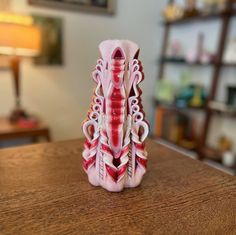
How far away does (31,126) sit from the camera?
177 centimetres

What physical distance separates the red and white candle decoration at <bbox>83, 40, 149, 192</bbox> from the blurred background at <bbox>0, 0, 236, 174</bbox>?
1.13 meters

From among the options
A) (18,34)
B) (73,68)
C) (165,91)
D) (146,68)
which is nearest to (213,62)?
(165,91)

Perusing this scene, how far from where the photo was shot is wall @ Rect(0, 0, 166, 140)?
2084mm

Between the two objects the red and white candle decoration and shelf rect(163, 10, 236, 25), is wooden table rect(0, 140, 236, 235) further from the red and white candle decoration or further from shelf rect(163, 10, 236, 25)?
shelf rect(163, 10, 236, 25)

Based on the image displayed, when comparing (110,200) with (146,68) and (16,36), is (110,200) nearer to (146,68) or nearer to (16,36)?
(16,36)

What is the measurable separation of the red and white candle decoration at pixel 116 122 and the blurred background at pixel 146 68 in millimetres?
1128

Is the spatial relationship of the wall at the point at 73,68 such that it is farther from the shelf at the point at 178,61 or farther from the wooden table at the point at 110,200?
the wooden table at the point at 110,200

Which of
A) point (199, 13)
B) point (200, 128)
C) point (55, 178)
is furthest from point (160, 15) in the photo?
point (55, 178)

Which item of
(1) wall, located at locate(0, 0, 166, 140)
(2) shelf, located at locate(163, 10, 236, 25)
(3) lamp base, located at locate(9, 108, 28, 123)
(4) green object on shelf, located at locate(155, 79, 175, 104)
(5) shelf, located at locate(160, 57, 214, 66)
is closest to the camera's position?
(3) lamp base, located at locate(9, 108, 28, 123)

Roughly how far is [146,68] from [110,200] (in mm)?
2143

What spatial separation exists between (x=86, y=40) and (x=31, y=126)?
0.94 meters

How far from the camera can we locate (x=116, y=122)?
69 cm

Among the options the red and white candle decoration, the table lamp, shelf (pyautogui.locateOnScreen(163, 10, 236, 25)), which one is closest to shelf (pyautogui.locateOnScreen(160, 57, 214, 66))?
shelf (pyautogui.locateOnScreen(163, 10, 236, 25))

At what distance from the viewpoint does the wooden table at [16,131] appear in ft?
5.34
